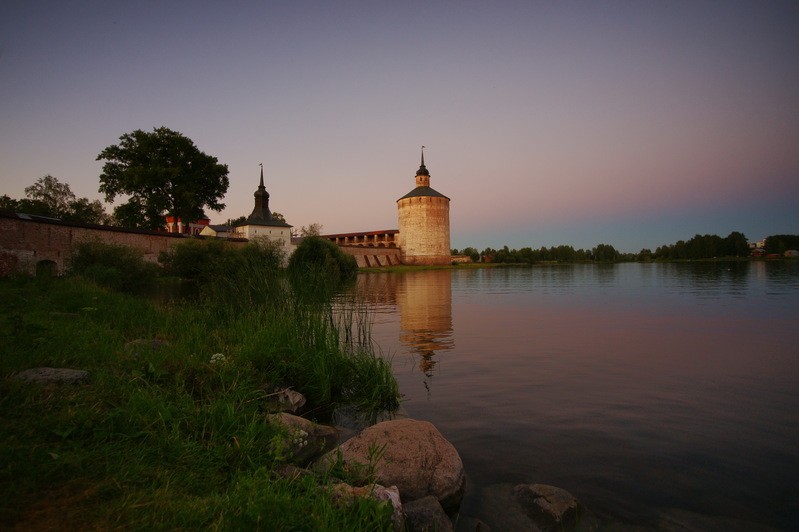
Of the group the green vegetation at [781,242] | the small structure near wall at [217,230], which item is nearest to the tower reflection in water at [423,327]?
the small structure near wall at [217,230]

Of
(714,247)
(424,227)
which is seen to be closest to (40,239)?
(424,227)

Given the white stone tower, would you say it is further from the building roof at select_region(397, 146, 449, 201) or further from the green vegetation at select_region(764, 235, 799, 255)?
the green vegetation at select_region(764, 235, 799, 255)

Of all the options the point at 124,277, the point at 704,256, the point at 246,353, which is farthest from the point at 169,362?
the point at 704,256

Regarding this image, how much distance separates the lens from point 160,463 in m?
2.73

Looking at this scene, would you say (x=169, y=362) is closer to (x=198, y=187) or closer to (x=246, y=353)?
(x=246, y=353)

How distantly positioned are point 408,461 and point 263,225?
61.3 metres

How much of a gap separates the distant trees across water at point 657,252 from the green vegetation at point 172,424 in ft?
326

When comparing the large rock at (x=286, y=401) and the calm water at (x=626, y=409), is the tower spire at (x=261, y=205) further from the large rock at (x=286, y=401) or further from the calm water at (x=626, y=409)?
the large rock at (x=286, y=401)

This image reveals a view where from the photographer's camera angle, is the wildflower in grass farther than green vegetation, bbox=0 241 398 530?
Yes

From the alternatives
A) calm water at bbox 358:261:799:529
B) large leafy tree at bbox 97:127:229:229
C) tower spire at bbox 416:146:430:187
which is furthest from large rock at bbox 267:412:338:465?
tower spire at bbox 416:146:430:187

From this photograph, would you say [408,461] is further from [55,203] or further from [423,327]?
[55,203]

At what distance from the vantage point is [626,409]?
5.52m

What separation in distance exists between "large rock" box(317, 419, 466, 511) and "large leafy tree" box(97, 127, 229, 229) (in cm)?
3976

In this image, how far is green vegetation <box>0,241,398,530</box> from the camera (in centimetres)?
219
